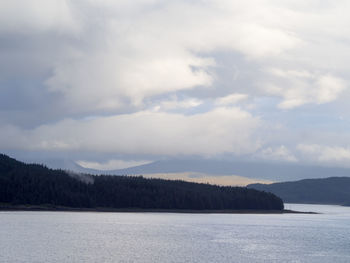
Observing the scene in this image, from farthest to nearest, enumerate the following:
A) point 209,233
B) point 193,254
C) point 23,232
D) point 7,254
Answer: point 209,233 → point 23,232 → point 193,254 → point 7,254

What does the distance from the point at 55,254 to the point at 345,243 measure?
243ft

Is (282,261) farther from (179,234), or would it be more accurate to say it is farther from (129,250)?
(179,234)

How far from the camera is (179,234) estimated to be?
554 feet

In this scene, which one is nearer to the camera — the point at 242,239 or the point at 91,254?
the point at 91,254

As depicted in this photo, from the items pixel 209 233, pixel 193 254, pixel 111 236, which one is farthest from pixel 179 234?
pixel 193 254

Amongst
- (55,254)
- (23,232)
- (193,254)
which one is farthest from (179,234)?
(55,254)

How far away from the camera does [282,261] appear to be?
110 meters

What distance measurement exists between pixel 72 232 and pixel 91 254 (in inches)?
2022

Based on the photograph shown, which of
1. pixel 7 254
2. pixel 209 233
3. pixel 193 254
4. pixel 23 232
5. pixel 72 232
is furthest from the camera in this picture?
pixel 209 233

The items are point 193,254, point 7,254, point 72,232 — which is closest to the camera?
point 7,254

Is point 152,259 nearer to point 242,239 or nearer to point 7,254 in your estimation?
point 7,254

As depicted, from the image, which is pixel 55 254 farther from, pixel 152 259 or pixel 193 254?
pixel 193 254

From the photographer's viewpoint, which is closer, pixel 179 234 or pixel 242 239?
pixel 242 239

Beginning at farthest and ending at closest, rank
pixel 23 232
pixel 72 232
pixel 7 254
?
pixel 72 232, pixel 23 232, pixel 7 254
